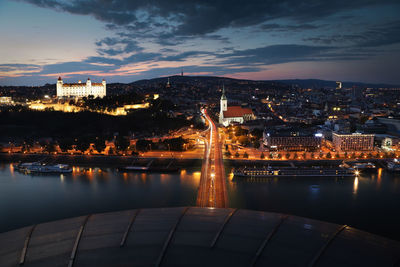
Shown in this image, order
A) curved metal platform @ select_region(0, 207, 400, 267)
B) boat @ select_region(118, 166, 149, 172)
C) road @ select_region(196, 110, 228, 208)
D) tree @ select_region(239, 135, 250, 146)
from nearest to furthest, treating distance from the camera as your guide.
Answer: curved metal platform @ select_region(0, 207, 400, 267) → road @ select_region(196, 110, 228, 208) → boat @ select_region(118, 166, 149, 172) → tree @ select_region(239, 135, 250, 146)

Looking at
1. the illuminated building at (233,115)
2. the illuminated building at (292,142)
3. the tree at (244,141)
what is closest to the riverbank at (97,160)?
the tree at (244,141)

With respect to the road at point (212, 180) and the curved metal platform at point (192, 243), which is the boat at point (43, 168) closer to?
the road at point (212, 180)

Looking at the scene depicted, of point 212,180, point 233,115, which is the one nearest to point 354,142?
point 212,180

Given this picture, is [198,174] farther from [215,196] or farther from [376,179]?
[376,179]

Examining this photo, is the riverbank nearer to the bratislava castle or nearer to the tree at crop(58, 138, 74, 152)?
the tree at crop(58, 138, 74, 152)

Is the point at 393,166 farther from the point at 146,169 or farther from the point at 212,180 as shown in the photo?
the point at 146,169

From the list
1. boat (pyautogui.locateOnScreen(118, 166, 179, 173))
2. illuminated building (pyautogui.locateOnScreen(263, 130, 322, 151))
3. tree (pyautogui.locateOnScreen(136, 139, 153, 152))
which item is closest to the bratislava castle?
tree (pyautogui.locateOnScreen(136, 139, 153, 152))
